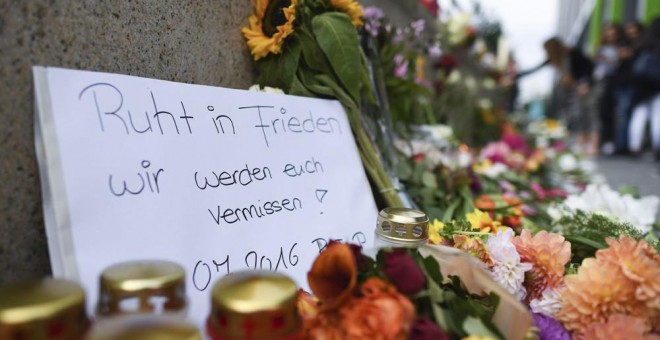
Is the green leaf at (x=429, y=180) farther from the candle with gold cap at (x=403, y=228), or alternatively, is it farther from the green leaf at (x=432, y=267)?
the green leaf at (x=432, y=267)

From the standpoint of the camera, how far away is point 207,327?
327 millimetres

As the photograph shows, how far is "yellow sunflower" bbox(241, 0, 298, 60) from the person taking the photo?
76 cm

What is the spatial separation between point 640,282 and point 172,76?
0.68 metres

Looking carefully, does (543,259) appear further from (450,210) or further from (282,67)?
(282,67)

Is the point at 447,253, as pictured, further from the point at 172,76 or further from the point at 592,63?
the point at 592,63

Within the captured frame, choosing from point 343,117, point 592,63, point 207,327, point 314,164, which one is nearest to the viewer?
point 207,327

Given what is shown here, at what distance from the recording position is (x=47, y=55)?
471mm

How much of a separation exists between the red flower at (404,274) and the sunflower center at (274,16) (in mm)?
563

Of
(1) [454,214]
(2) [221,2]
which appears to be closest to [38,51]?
(2) [221,2]

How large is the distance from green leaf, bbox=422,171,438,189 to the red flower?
692 mm

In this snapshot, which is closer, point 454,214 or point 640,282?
point 640,282

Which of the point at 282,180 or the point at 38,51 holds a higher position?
the point at 38,51

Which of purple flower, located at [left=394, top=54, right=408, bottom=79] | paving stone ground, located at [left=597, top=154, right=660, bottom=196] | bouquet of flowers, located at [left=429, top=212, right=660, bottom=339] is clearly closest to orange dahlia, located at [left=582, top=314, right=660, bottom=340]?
bouquet of flowers, located at [left=429, top=212, right=660, bottom=339]

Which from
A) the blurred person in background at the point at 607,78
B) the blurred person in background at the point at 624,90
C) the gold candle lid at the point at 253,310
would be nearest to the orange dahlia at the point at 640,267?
the gold candle lid at the point at 253,310
